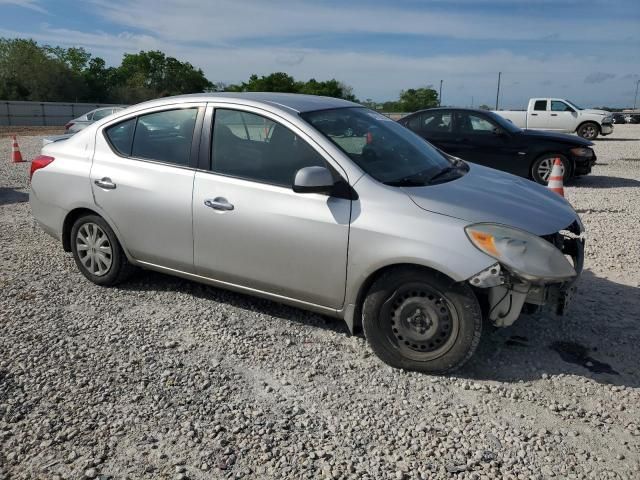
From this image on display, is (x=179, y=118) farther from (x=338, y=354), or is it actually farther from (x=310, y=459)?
(x=310, y=459)

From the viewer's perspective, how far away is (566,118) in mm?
23141

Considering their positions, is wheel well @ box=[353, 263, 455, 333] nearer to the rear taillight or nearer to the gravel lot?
the gravel lot

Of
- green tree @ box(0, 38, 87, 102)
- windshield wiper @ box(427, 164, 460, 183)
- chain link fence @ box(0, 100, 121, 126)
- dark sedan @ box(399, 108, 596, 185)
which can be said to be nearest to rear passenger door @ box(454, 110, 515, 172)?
dark sedan @ box(399, 108, 596, 185)

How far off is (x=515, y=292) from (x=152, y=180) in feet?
9.45

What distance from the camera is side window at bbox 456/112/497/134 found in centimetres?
1120

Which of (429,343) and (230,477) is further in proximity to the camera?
Result: (429,343)

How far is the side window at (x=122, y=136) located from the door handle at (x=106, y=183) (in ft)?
0.86

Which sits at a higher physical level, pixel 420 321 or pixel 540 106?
pixel 540 106

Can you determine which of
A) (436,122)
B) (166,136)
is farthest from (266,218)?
(436,122)

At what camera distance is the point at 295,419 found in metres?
3.14

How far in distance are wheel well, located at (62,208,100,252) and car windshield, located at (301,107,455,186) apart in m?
2.32

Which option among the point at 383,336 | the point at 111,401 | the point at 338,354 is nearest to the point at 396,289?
the point at 383,336

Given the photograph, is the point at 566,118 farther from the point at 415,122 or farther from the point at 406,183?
the point at 406,183

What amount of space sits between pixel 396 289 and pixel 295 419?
1034mm
